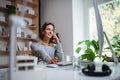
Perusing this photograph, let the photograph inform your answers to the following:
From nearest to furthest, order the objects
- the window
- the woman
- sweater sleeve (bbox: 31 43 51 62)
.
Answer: sweater sleeve (bbox: 31 43 51 62) → the woman → the window

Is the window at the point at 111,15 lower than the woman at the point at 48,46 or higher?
higher

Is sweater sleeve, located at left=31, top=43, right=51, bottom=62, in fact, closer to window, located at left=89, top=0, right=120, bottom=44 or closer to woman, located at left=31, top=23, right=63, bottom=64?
woman, located at left=31, top=23, right=63, bottom=64

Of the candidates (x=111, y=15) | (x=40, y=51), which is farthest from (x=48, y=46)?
(x=111, y=15)

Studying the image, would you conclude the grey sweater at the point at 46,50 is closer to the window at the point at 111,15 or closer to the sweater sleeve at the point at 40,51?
the sweater sleeve at the point at 40,51

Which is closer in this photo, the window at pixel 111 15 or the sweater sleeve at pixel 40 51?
the sweater sleeve at pixel 40 51

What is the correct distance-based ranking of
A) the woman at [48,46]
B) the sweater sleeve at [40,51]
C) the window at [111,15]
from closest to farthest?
the sweater sleeve at [40,51]
the woman at [48,46]
the window at [111,15]

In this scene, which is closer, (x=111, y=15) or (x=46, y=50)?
(x=46, y=50)

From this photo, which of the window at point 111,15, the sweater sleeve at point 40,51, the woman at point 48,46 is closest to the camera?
the sweater sleeve at point 40,51

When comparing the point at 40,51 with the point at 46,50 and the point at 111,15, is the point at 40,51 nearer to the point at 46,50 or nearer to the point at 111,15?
the point at 46,50

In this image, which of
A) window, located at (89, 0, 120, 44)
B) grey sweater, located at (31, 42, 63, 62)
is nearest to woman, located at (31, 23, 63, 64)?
grey sweater, located at (31, 42, 63, 62)

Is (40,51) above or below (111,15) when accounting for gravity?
below

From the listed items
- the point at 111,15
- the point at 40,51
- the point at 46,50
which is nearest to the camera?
the point at 40,51

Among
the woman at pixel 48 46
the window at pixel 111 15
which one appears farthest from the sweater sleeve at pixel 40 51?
the window at pixel 111 15

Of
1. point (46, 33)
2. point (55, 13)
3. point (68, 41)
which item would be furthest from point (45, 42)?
point (55, 13)
